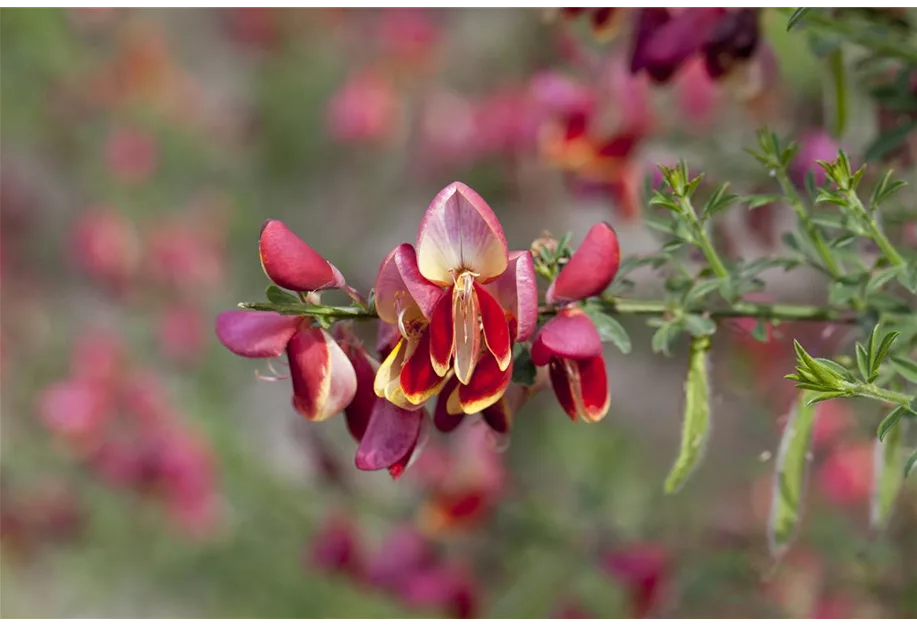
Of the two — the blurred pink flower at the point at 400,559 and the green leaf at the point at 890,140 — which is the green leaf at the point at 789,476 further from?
the blurred pink flower at the point at 400,559

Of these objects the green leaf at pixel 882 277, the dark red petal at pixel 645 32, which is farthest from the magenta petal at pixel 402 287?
the dark red petal at pixel 645 32

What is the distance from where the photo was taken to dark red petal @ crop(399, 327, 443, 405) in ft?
1.53

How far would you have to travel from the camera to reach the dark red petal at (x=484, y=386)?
46 cm

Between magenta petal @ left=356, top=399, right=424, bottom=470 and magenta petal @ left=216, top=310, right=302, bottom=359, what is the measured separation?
0.20 feet

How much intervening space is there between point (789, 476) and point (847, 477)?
0.99m

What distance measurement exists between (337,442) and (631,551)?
3.85 feet

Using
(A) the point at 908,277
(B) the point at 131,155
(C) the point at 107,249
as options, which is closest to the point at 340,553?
(A) the point at 908,277

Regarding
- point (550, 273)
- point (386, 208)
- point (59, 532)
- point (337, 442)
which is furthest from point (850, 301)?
point (386, 208)

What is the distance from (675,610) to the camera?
1.21 meters

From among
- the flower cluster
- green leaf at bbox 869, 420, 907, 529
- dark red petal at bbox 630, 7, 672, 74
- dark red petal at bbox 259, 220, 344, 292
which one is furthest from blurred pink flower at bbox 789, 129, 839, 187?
dark red petal at bbox 259, 220, 344, 292

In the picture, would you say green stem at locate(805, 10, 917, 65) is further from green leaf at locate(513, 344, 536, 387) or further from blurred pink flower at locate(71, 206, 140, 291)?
blurred pink flower at locate(71, 206, 140, 291)

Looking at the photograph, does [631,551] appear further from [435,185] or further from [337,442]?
[435,185]

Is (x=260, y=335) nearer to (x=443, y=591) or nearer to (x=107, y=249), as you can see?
(x=443, y=591)

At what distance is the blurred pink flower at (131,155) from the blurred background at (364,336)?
0.5 inches
